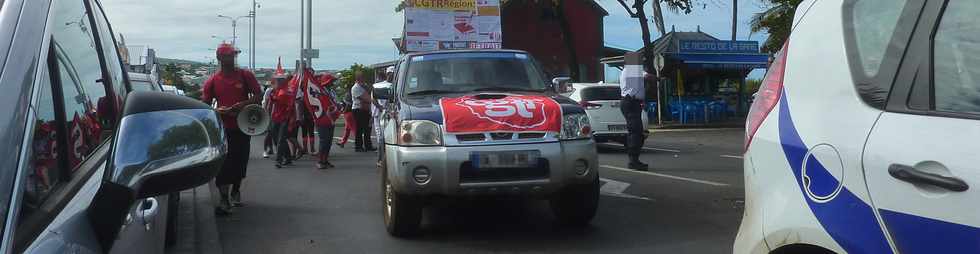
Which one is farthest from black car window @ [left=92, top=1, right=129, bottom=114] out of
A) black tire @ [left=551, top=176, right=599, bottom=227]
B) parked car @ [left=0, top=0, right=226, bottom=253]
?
black tire @ [left=551, top=176, right=599, bottom=227]

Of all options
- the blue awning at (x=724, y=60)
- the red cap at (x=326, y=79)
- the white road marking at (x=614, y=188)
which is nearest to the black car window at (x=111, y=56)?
the white road marking at (x=614, y=188)

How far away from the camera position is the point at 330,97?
12.4 m

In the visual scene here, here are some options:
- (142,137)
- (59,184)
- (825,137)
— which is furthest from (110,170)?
(825,137)

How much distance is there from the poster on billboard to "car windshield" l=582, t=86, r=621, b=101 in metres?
6.17

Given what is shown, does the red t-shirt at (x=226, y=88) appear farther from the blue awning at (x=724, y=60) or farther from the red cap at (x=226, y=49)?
the blue awning at (x=724, y=60)

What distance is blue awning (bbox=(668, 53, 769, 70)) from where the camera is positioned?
2641cm

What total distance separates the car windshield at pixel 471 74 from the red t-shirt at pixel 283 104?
5163mm

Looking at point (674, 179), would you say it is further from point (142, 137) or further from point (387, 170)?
point (142, 137)

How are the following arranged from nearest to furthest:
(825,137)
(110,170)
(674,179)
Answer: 1. (110,170)
2. (825,137)
3. (674,179)

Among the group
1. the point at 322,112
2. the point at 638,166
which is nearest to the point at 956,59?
the point at 638,166

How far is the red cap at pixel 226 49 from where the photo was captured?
7703 millimetres

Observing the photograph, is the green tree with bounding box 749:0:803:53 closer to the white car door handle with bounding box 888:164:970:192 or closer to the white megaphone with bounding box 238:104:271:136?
the white megaphone with bounding box 238:104:271:136

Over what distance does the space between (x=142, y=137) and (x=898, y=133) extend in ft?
6.21

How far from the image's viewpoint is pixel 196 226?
23.4ft
